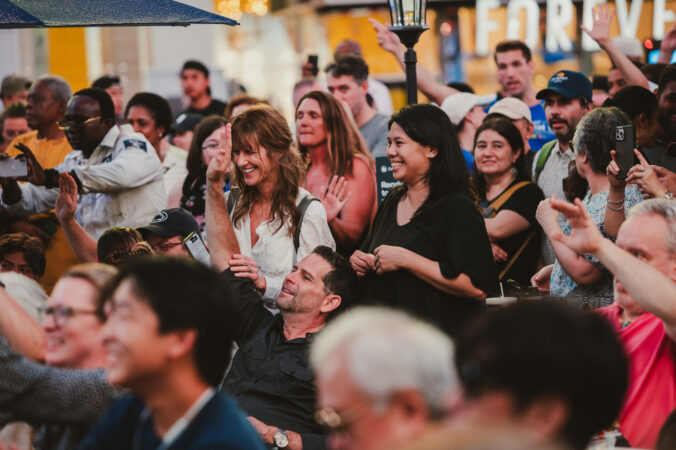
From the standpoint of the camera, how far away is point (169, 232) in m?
5.22

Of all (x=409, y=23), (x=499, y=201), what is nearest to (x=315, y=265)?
(x=499, y=201)

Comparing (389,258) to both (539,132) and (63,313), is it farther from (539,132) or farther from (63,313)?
(539,132)

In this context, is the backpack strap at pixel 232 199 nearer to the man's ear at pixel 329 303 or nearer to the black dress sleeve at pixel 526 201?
the man's ear at pixel 329 303

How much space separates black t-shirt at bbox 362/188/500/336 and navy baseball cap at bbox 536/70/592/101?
199 centimetres

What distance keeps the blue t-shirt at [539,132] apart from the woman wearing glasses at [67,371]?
4.69 m

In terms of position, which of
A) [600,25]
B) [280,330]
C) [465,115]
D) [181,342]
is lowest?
[280,330]

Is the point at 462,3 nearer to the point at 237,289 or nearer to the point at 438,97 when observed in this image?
the point at 438,97

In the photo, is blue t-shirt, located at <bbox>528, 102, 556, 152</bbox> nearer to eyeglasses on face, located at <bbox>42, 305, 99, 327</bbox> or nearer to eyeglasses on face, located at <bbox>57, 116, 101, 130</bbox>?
eyeglasses on face, located at <bbox>57, 116, 101, 130</bbox>

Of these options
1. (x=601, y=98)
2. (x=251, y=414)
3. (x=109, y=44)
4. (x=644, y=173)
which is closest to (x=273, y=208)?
(x=251, y=414)

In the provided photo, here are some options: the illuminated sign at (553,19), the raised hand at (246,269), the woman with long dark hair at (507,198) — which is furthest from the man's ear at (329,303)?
the illuminated sign at (553,19)

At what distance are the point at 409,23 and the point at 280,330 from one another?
2434 millimetres

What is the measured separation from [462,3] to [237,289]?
510 inches

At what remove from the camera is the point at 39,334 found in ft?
10.9

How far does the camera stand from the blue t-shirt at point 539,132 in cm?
729
